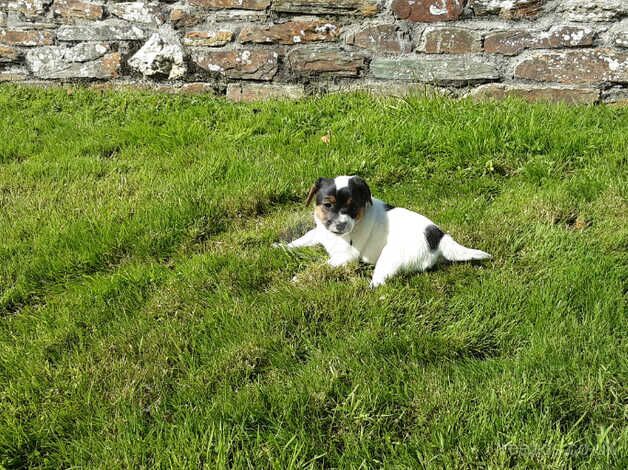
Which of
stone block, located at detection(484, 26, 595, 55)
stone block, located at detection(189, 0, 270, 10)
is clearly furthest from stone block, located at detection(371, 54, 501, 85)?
stone block, located at detection(189, 0, 270, 10)

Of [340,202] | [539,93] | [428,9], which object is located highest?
[428,9]

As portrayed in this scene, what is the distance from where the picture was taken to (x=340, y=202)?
300cm

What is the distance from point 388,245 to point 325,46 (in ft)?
10.1

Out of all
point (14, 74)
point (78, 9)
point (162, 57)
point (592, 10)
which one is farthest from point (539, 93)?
point (14, 74)

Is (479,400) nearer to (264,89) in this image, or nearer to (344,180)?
(344,180)

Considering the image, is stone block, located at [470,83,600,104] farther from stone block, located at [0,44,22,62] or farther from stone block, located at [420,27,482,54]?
stone block, located at [0,44,22,62]

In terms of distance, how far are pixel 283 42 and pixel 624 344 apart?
4.28 meters

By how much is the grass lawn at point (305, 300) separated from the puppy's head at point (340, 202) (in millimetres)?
320

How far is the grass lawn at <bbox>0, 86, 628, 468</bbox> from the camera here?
209cm

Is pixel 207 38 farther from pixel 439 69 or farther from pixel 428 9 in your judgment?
pixel 439 69

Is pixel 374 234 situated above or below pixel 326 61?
below

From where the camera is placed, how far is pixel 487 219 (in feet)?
11.9

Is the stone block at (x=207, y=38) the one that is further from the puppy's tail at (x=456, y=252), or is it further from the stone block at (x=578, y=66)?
the puppy's tail at (x=456, y=252)

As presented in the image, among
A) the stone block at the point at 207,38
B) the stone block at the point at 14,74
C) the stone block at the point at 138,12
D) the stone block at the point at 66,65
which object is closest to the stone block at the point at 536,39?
the stone block at the point at 207,38
